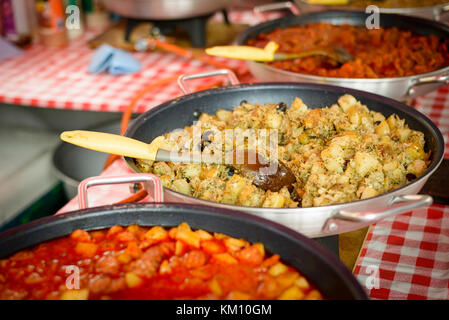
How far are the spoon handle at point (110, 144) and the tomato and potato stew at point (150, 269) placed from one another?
0.73 feet

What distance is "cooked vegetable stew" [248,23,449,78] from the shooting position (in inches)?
72.6

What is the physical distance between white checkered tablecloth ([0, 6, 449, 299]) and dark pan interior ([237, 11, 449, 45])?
0.89ft

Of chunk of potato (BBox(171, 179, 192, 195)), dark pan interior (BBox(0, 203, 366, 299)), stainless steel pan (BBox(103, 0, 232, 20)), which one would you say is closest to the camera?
dark pan interior (BBox(0, 203, 366, 299))

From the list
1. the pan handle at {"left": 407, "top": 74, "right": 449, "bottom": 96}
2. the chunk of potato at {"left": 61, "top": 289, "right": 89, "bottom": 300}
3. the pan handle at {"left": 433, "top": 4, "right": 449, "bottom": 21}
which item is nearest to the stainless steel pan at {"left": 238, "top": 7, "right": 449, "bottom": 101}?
the pan handle at {"left": 407, "top": 74, "right": 449, "bottom": 96}

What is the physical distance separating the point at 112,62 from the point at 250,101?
1.23m

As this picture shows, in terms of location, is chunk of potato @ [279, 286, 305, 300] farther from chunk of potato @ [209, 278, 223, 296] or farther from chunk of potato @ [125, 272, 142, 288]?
chunk of potato @ [125, 272, 142, 288]

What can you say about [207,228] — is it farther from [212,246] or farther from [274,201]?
[274,201]

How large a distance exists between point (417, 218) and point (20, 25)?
2.72m

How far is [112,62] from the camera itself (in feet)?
8.44

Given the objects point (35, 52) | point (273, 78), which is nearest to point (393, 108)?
point (273, 78)

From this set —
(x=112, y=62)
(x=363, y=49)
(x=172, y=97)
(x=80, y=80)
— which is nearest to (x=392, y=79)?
(x=363, y=49)

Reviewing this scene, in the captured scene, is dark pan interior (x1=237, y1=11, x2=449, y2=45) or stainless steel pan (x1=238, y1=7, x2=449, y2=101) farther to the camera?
dark pan interior (x1=237, y1=11, x2=449, y2=45)

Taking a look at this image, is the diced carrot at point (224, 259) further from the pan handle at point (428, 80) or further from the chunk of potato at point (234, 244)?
the pan handle at point (428, 80)

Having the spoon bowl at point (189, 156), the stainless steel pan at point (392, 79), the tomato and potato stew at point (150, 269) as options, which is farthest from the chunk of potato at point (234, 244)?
the stainless steel pan at point (392, 79)
